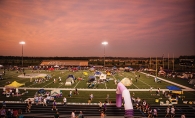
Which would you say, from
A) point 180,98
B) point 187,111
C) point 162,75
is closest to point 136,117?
point 187,111

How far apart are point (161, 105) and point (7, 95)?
2143 centimetres

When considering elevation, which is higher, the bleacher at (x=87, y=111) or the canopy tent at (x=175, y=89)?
the canopy tent at (x=175, y=89)

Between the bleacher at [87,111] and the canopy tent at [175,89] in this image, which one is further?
the canopy tent at [175,89]

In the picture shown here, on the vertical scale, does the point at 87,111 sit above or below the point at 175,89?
below

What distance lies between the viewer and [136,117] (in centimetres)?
1684

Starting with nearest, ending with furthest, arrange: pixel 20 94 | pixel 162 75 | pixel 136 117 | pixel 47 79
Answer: pixel 136 117 < pixel 20 94 < pixel 47 79 < pixel 162 75

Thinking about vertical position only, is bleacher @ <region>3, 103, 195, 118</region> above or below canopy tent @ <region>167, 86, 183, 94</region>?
below

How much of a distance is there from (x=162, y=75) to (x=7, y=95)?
4214 cm

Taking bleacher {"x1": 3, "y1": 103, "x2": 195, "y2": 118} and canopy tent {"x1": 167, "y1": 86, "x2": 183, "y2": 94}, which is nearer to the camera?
bleacher {"x1": 3, "y1": 103, "x2": 195, "y2": 118}

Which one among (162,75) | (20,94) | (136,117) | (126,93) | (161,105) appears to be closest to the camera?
(126,93)

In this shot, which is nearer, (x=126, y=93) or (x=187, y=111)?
(x=126, y=93)

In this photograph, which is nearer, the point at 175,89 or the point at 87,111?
the point at 87,111

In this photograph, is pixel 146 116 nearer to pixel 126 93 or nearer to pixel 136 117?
pixel 136 117

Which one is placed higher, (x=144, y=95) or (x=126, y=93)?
(x=126, y=93)
